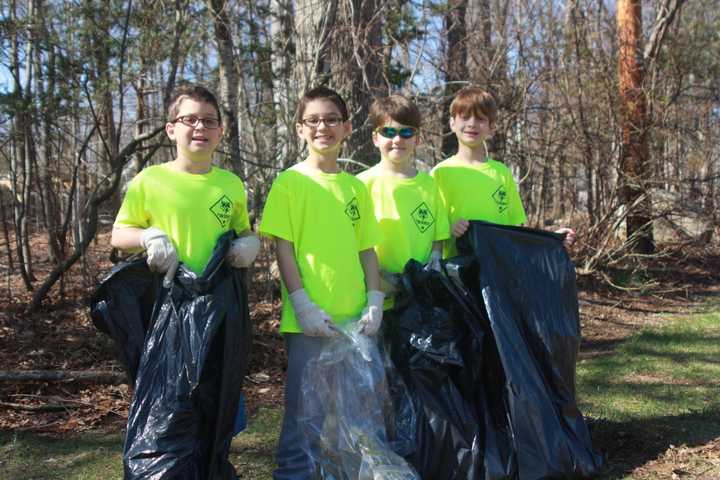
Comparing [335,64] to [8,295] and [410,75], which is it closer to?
[410,75]

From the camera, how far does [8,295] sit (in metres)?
6.59

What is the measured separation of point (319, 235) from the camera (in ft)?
9.40

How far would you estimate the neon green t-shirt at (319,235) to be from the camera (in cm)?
285

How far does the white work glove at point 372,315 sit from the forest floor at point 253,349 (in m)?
1.25

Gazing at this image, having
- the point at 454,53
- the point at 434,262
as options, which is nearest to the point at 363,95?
the point at 454,53

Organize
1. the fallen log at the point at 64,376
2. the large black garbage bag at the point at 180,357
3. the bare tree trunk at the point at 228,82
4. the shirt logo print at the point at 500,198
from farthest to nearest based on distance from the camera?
the bare tree trunk at the point at 228,82
the fallen log at the point at 64,376
the shirt logo print at the point at 500,198
the large black garbage bag at the point at 180,357

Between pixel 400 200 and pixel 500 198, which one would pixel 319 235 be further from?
pixel 500 198

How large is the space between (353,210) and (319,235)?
0.19 meters

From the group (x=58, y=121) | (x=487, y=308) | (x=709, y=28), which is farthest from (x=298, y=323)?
(x=709, y=28)

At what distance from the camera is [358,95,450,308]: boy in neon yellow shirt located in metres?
3.12

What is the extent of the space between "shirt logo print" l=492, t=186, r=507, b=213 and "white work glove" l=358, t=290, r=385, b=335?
83 cm

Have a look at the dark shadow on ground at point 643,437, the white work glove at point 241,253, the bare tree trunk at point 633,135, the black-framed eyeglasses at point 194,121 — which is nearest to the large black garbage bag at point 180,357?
the white work glove at point 241,253

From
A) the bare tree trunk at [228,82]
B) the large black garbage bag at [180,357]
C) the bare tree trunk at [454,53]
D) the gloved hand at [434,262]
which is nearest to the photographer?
the large black garbage bag at [180,357]

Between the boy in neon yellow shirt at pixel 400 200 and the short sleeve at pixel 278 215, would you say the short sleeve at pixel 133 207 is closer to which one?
the short sleeve at pixel 278 215
